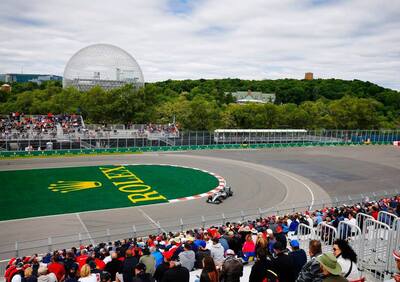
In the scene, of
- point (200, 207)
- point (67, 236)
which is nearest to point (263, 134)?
point (200, 207)

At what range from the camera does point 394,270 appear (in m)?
8.91

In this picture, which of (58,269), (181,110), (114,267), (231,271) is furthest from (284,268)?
(181,110)

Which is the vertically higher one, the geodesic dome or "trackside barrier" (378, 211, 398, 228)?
the geodesic dome

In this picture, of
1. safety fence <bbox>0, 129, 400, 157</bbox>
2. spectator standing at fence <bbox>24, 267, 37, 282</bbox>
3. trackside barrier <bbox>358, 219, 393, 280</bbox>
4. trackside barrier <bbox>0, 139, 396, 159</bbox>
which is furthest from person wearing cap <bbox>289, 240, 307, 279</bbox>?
safety fence <bbox>0, 129, 400, 157</bbox>

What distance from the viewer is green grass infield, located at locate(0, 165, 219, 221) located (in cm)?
2333

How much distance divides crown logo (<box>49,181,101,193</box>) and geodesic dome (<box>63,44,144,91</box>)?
6244cm

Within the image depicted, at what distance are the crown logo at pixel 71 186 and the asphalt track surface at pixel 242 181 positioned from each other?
6.46 meters

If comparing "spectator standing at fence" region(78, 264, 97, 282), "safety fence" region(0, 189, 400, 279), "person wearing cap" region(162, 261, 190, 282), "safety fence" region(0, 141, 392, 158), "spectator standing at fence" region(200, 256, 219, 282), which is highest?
"spectator standing at fence" region(200, 256, 219, 282)

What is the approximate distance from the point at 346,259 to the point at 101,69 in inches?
3698

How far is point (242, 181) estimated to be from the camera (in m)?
32.3

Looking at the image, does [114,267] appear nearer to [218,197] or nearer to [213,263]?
[213,263]

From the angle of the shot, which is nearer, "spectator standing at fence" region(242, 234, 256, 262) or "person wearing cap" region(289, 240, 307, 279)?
"person wearing cap" region(289, 240, 307, 279)

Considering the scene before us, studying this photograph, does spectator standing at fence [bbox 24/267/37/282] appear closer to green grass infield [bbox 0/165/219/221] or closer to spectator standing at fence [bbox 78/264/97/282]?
spectator standing at fence [bbox 78/264/97/282]

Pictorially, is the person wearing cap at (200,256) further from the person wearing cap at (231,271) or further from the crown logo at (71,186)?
the crown logo at (71,186)
